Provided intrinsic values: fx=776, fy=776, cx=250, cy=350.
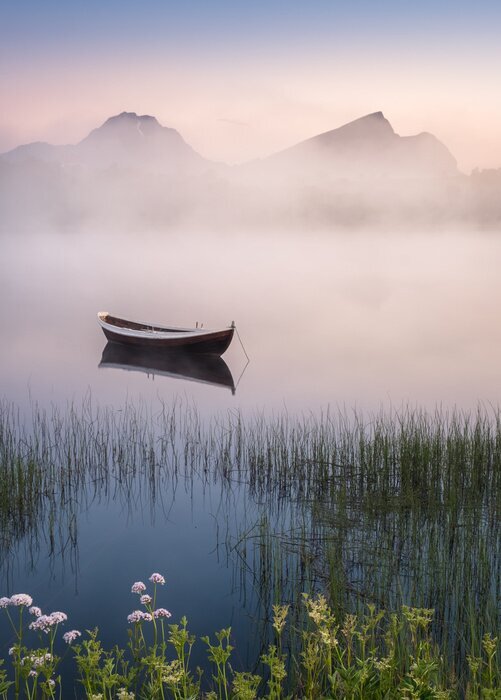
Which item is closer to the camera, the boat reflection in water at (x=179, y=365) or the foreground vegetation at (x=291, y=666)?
the foreground vegetation at (x=291, y=666)

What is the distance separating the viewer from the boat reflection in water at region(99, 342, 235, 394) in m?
17.0

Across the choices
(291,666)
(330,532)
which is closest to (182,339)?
(330,532)

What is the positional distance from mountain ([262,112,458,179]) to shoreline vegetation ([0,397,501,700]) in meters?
169

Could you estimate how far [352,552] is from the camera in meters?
5.77

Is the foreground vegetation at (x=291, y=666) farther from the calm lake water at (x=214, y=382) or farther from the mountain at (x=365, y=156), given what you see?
the mountain at (x=365, y=156)

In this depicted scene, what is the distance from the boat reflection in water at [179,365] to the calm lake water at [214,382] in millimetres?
173

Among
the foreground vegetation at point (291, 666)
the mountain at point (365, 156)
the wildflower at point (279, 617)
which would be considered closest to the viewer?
the foreground vegetation at point (291, 666)

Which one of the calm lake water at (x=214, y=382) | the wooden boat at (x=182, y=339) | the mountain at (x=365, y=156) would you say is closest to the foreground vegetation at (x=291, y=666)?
the calm lake water at (x=214, y=382)

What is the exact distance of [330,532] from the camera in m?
6.18

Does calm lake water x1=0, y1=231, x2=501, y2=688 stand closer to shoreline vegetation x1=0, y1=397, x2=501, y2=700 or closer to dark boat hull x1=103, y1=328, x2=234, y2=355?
shoreline vegetation x1=0, y1=397, x2=501, y2=700

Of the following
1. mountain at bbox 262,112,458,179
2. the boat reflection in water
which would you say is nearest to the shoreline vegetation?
the boat reflection in water

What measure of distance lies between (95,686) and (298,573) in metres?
2.13

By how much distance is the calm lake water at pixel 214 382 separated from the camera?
593cm

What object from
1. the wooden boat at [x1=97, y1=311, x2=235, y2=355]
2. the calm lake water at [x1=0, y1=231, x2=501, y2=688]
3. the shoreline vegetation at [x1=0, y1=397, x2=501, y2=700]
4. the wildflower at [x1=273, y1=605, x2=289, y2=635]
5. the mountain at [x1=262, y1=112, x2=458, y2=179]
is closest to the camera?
the wildflower at [x1=273, y1=605, x2=289, y2=635]
